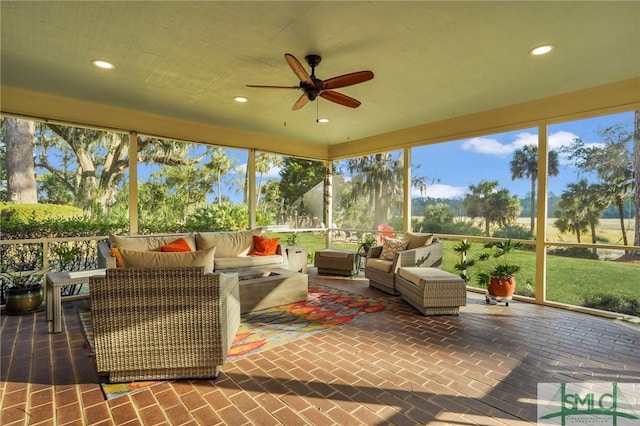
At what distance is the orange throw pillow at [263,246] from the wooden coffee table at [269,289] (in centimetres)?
100

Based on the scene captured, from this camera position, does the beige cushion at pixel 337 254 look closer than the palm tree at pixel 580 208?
No

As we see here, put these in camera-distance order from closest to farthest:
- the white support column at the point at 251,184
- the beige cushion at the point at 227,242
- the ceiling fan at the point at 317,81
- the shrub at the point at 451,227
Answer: the ceiling fan at the point at 317,81 < the beige cushion at the point at 227,242 < the shrub at the point at 451,227 < the white support column at the point at 251,184

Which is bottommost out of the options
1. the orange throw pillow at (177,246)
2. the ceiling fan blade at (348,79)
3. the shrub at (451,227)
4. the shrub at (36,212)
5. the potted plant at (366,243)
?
the potted plant at (366,243)

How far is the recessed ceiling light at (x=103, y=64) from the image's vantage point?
10.8 ft

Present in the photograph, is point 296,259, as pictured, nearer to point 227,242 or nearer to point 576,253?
point 227,242

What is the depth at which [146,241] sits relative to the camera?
460cm

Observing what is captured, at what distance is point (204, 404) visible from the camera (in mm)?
2088

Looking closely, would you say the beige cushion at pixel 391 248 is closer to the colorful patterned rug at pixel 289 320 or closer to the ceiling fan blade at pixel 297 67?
the colorful patterned rug at pixel 289 320

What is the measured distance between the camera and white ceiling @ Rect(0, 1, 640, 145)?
243 cm

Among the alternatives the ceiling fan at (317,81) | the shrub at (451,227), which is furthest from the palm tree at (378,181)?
the ceiling fan at (317,81)

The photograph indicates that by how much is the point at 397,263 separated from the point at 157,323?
3.33 meters

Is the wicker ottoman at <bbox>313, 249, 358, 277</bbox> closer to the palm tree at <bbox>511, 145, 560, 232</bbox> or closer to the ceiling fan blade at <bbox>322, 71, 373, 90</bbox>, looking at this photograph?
the palm tree at <bbox>511, 145, 560, 232</bbox>

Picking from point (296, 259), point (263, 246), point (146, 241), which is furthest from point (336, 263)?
point (146, 241)

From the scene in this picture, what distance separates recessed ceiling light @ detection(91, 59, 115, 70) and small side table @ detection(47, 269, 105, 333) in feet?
7.45
